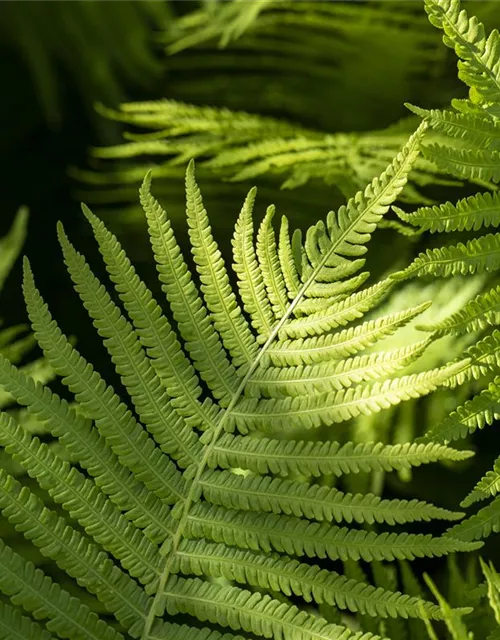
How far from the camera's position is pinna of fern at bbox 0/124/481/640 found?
2.07 feet

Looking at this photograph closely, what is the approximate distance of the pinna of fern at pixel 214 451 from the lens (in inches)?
24.8

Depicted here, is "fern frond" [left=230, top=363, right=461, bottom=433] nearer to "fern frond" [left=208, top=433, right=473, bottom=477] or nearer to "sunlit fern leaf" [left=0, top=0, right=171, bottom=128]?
"fern frond" [left=208, top=433, right=473, bottom=477]

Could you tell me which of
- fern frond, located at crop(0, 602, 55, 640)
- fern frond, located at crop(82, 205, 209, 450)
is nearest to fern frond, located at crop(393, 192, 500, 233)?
fern frond, located at crop(82, 205, 209, 450)

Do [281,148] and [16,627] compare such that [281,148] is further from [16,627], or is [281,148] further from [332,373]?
[16,627]

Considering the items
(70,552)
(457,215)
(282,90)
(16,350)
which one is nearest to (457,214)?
(457,215)

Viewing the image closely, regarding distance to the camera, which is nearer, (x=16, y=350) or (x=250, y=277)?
(x=250, y=277)

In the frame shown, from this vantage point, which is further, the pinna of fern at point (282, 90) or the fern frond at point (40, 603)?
the pinna of fern at point (282, 90)

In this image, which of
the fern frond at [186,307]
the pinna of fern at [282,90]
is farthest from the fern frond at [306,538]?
the pinna of fern at [282,90]

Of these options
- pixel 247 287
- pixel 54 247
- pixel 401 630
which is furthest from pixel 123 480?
pixel 54 247

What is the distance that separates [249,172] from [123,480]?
0.54 m

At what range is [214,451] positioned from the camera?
27.6 inches

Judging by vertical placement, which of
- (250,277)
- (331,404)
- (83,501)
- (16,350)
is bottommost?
(83,501)

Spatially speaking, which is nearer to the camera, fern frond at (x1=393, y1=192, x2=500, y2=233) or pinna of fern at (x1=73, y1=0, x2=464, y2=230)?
fern frond at (x1=393, y1=192, x2=500, y2=233)

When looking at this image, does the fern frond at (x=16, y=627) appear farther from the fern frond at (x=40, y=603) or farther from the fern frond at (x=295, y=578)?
the fern frond at (x=295, y=578)
